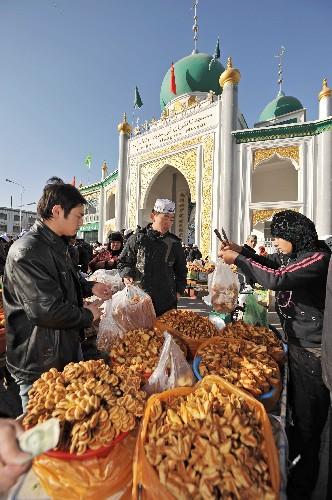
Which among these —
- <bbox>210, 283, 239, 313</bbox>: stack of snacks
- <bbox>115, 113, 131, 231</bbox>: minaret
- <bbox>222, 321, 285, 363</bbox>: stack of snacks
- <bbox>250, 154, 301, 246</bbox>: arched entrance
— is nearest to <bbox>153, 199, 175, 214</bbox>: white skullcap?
<bbox>210, 283, 239, 313</bbox>: stack of snacks

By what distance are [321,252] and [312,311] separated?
1.38 ft

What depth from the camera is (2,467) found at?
0.60 m

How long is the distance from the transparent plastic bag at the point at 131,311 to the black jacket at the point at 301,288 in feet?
2.79

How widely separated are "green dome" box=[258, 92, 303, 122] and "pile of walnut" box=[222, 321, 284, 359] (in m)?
18.6

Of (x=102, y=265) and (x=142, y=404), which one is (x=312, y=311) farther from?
(x=102, y=265)

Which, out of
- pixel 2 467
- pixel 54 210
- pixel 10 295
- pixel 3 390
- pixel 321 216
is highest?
pixel 321 216

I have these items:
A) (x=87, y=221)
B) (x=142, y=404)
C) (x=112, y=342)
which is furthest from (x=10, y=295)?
(x=87, y=221)

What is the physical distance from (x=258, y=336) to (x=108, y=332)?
1153mm

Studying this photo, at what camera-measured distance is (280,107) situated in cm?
1741

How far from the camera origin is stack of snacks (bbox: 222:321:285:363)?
1880 millimetres

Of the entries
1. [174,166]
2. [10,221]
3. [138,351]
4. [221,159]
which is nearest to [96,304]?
[138,351]

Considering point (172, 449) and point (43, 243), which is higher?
point (43, 243)

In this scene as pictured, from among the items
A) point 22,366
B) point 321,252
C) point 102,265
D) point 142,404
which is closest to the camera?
point 142,404

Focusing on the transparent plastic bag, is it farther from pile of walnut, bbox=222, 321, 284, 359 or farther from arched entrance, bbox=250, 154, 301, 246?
arched entrance, bbox=250, 154, 301, 246
